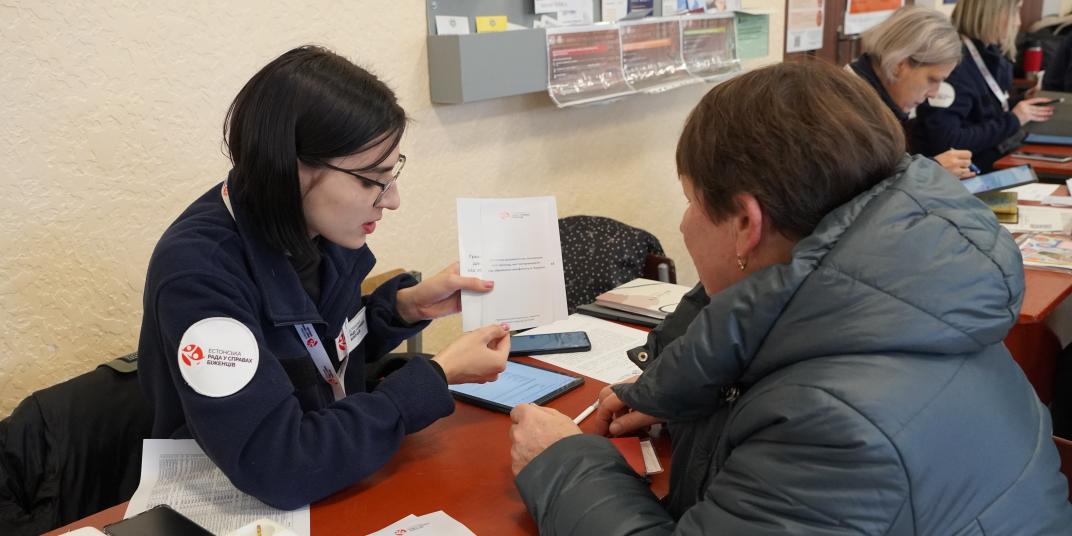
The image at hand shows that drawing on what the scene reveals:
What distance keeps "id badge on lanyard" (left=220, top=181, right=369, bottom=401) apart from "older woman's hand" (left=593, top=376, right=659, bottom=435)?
45 centimetres

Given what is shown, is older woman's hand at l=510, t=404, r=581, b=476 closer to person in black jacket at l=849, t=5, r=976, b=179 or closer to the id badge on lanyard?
the id badge on lanyard

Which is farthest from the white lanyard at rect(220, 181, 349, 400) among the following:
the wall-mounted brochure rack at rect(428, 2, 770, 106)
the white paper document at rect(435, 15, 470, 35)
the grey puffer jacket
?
the white paper document at rect(435, 15, 470, 35)

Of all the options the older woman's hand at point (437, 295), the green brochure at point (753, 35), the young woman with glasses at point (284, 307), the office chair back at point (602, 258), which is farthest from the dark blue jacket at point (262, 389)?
the green brochure at point (753, 35)

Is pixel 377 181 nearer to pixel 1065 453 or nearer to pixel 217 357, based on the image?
pixel 217 357

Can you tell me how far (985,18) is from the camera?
3.97 m

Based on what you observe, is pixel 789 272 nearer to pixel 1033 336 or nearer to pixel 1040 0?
pixel 1033 336

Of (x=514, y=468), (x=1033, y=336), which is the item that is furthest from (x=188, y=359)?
(x=1033, y=336)

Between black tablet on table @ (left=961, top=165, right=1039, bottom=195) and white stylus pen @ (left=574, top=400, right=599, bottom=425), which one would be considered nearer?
white stylus pen @ (left=574, top=400, right=599, bottom=425)

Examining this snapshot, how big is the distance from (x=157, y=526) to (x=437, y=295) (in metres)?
0.71

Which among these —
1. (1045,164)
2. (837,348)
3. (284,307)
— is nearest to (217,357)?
(284,307)

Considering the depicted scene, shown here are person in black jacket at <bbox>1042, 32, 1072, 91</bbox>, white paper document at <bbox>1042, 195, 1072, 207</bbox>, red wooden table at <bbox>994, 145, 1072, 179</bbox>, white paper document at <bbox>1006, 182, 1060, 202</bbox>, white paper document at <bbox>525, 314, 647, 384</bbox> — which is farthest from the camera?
person in black jacket at <bbox>1042, 32, 1072, 91</bbox>

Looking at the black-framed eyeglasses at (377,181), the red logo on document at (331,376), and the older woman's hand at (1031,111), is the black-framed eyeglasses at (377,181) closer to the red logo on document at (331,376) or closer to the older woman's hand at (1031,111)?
the red logo on document at (331,376)

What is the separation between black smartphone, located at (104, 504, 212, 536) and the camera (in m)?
1.05

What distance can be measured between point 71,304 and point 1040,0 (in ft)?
23.5
